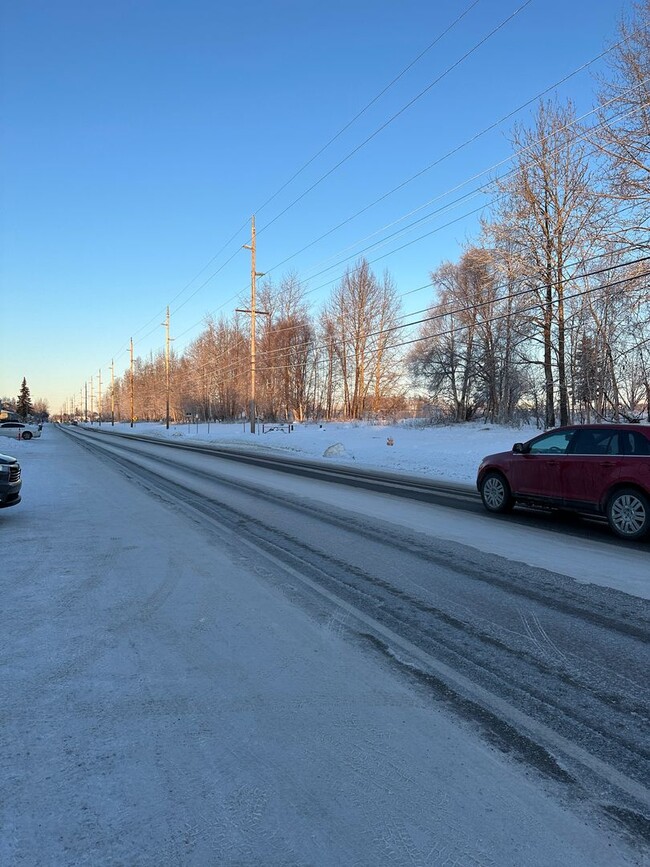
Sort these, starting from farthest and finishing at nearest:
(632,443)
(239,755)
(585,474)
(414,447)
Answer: (414,447), (585,474), (632,443), (239,755)

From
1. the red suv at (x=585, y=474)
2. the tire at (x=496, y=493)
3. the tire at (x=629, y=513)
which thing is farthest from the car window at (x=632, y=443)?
the tire at (x=496, y=493)

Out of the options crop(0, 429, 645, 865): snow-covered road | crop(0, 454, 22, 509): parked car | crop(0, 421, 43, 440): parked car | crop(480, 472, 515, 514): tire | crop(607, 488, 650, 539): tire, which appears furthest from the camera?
crop(0, 421, 43, 440): parked car

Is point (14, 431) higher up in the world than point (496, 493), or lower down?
higher up

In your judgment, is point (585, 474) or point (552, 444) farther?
point (552, 444)

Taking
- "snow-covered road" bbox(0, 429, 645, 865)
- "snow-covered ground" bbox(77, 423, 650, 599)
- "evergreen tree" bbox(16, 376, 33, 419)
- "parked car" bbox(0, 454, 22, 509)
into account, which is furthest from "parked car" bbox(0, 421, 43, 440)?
"evergreen tree" bbox(16, 376, 33, 419)

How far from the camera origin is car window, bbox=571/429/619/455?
25.8 feet

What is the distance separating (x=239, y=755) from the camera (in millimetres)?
2662

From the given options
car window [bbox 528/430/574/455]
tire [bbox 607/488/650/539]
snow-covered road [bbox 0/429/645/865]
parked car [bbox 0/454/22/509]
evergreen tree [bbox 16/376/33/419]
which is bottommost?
snow-covered road [bbox 0/429/645/865]

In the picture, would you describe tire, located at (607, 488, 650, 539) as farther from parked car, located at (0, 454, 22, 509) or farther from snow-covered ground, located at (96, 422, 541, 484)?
parked car, located at (0, 454, 22, 509)

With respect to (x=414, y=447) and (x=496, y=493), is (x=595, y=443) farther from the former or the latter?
(x=414, y=447)

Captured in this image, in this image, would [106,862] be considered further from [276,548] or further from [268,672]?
[276,548]

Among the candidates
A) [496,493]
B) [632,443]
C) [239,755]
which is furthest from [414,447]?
[239,755]

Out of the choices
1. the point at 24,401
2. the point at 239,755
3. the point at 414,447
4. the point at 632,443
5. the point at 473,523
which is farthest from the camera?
the point at 24,401

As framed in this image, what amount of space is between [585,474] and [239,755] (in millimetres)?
6944
